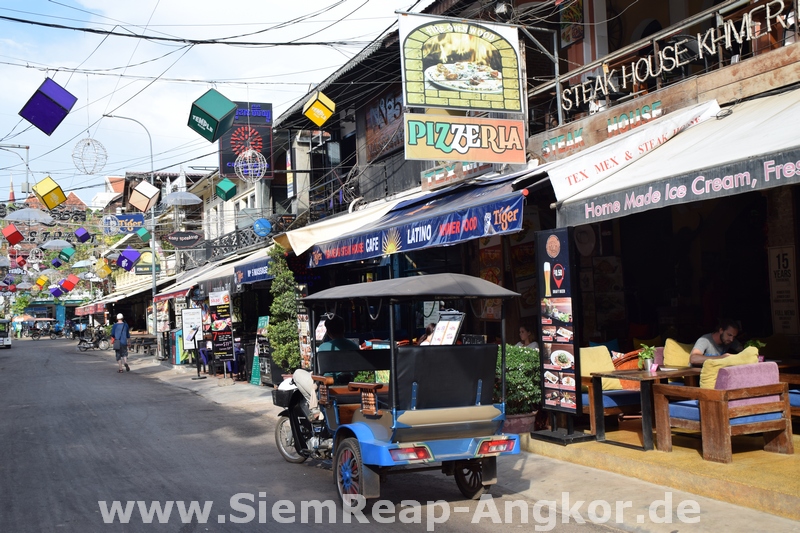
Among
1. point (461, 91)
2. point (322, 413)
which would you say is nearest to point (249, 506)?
point (322, 413)

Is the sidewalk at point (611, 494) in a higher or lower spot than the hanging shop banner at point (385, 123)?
lower

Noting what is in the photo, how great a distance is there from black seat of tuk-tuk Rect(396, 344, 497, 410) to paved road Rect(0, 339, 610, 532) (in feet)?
3.37

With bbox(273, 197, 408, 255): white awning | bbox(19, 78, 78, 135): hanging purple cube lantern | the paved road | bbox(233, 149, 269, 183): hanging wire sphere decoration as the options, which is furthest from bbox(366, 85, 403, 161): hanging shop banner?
bbox(19, 78, 78, 135): hanging purple cube lantern

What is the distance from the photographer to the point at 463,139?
10586mm

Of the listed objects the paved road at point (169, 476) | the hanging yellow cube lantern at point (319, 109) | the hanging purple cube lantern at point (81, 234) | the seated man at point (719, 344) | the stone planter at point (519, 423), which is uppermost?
the hanging yellow cube lantern at point (319, 109)

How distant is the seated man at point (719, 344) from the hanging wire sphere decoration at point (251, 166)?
14.5 metres

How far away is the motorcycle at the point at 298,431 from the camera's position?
26.2 ft

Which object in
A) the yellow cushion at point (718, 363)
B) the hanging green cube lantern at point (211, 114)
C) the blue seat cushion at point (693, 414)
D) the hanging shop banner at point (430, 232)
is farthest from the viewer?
the hanging green cube lantern at point (211, 114)

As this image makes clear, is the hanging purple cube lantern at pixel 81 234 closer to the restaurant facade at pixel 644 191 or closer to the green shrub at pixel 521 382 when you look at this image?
the restaurant facade at pixel 644 191

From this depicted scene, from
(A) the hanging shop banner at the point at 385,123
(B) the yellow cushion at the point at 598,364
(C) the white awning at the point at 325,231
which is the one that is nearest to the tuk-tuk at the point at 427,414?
(B) the yellow cushion at the point at 598,364

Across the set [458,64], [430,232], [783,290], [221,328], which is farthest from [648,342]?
[221,328]

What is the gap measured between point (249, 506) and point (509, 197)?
4434mm

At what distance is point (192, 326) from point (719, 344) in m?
17.8

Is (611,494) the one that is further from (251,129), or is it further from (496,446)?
(251,129)
